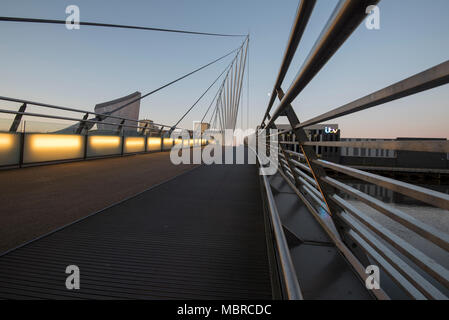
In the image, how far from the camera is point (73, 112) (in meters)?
6.52

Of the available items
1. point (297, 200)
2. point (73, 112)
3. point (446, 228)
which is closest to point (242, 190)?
point (297, 200)

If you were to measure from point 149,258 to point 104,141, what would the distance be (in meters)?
7.51

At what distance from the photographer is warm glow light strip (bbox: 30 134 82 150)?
5391mm

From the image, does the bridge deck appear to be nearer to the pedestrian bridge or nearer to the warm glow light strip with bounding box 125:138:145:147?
the pedestrian bridge

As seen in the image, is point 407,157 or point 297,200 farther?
point 407,157

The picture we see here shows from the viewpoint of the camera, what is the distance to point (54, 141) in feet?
19.3

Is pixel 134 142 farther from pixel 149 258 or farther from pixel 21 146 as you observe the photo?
pixel 149 258

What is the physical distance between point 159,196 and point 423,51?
299cm

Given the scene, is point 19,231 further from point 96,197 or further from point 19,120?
point 19,120

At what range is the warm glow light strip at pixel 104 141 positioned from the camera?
24.4 ft

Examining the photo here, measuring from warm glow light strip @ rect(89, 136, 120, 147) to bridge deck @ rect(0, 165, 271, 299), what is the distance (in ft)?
19.1

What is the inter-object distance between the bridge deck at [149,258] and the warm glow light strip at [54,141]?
4.40 m

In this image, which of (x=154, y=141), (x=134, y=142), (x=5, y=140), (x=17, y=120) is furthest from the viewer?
(x=154, y=141)

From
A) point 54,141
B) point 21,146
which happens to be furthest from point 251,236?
point 54,141
